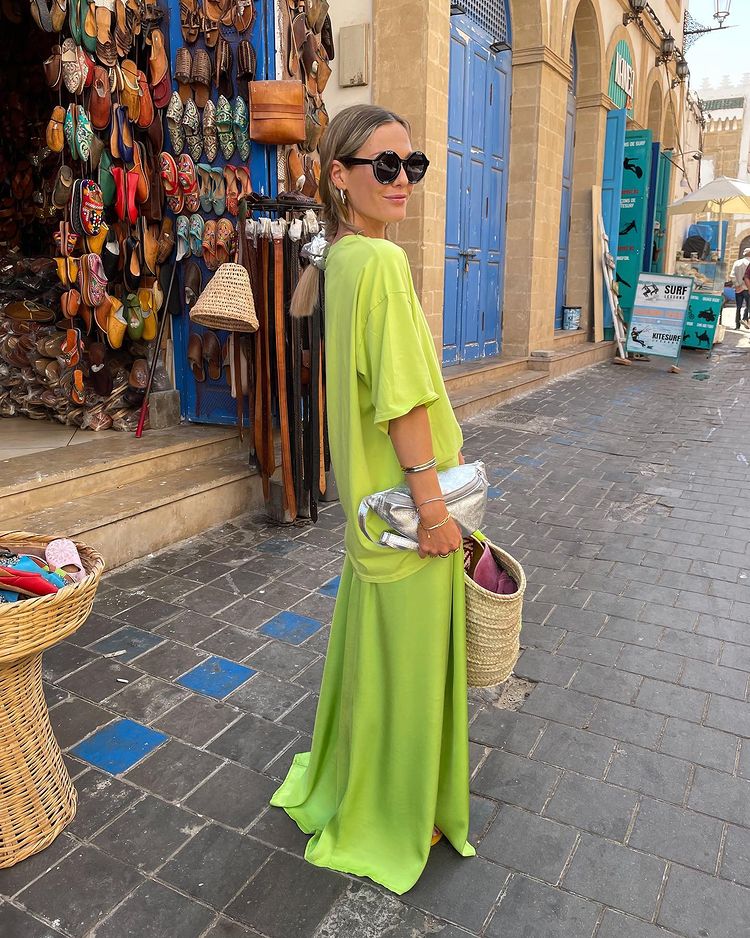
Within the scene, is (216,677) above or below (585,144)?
below

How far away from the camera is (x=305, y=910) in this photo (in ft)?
6.13

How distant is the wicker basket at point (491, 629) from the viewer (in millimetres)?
1856

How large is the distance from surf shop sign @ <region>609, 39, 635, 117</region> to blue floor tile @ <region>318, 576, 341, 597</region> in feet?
38.7

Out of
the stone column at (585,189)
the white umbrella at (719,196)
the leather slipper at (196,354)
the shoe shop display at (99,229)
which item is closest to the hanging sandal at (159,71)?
the shoe shop display at (99,229)

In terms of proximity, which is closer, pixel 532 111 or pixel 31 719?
pixel 31 719

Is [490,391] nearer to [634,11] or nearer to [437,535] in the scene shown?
→ [437,535]

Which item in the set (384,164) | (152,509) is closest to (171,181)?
(152,509)

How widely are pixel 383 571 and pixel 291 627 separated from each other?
167cm

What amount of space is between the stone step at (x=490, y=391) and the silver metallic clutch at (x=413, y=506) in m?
5.52

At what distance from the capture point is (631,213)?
13.2 m

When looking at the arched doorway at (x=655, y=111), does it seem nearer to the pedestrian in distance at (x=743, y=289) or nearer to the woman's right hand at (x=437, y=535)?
the pedestrian in distance at (x=743, y=289)

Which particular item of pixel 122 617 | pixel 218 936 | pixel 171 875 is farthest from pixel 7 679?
pixel 122 617

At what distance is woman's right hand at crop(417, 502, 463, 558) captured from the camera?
166 centimetres

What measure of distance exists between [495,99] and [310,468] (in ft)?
21.9
